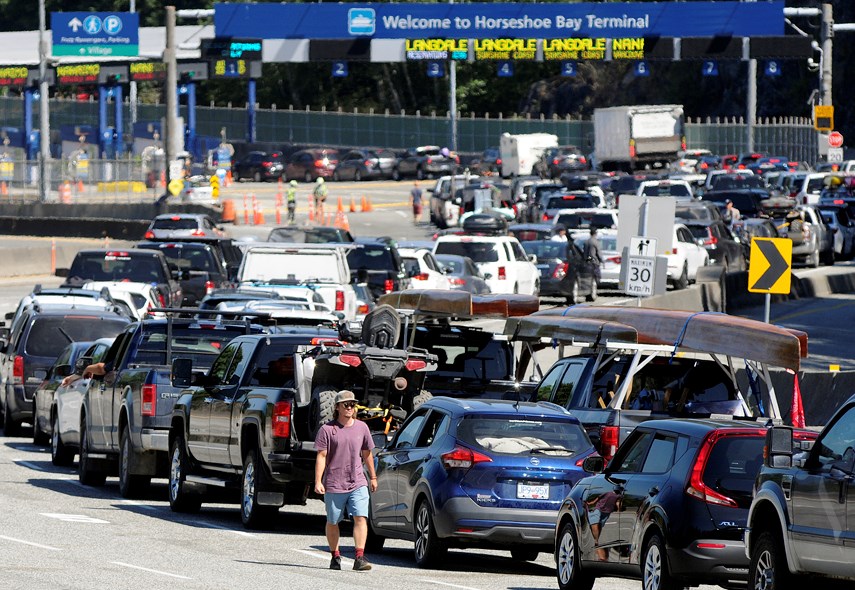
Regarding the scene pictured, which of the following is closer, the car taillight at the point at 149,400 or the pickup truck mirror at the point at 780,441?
the pickup truck mirror at the point at 780,441

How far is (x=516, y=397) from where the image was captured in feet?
64.8

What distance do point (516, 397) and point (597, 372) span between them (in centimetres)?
245

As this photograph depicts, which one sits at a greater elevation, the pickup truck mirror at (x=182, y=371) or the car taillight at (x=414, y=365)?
the car taillight at (x=414, y=365)

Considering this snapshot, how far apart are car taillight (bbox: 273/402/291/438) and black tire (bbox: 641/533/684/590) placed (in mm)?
4765

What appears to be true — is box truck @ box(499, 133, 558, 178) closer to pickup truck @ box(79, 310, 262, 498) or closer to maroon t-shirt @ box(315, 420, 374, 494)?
pickup truck @ box(79, 310, 262, 498)

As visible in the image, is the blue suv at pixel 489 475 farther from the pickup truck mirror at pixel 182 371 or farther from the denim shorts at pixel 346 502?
the pickup truck mirror at pixel 182 371

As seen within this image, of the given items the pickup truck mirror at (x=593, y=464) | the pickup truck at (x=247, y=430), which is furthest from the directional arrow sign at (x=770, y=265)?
the pickup truck mirror at (x=593, y=464)

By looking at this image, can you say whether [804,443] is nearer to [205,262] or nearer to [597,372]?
[597,372]

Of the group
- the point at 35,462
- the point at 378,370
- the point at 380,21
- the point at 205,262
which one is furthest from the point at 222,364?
the point at 380,21

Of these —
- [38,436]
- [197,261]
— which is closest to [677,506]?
[38,436]

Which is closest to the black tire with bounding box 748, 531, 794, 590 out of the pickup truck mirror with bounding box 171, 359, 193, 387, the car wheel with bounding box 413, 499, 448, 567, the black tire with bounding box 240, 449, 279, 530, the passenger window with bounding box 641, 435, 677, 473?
the passenger window with bounding box 641, 435, 677, 473

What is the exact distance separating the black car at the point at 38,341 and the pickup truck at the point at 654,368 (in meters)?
9.45

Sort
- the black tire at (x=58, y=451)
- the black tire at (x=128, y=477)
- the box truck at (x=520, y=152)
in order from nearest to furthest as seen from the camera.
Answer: the black tire at (x=128, y=477), the black tire at (x=58, y=451), the box truck at (x=520, y=152)

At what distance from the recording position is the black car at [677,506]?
1210cm
